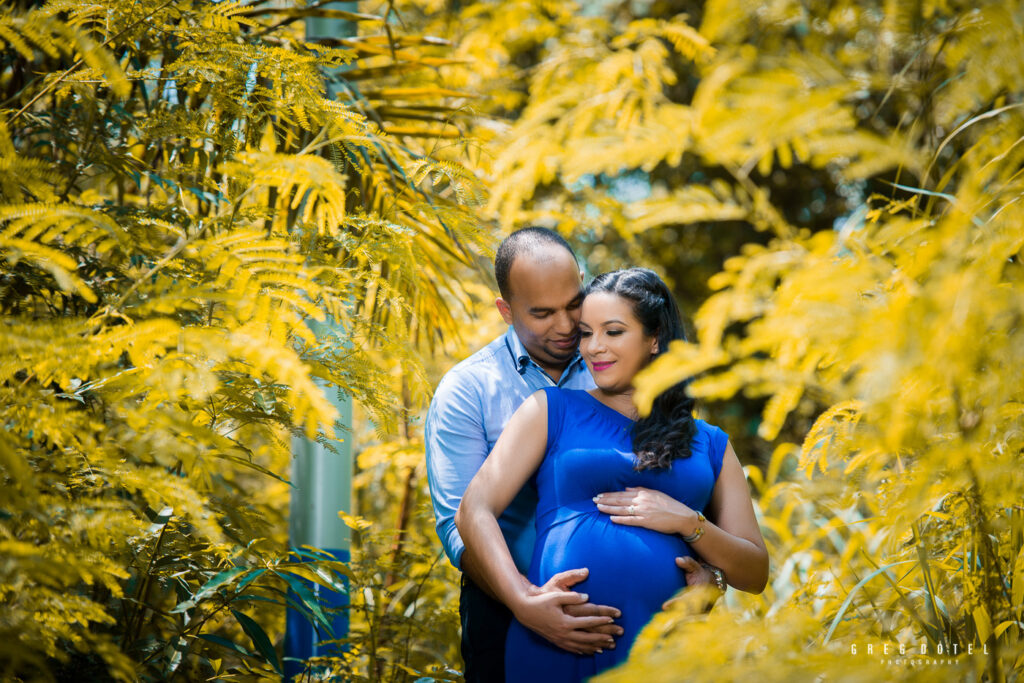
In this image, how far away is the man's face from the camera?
2670 mm

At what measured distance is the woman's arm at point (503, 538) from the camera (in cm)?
203

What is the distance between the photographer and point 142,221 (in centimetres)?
218

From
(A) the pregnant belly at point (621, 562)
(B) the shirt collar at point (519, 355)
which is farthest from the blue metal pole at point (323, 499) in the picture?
(A) the pregnant belly at point (621, 562)

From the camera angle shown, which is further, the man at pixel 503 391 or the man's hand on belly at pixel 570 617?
the man at pixel 503 391

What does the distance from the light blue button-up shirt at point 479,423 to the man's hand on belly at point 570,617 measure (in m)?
0.44

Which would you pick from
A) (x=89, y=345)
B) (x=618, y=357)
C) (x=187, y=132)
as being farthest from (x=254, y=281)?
(x=618, y=357)

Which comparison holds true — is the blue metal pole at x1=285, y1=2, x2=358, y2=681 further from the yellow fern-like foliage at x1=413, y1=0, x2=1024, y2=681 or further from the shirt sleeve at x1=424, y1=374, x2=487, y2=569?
the yellow fern-like foliage at x1=413, y1=0, x2=1024, y2=681

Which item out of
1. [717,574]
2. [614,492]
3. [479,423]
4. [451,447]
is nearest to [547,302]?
[479,423]

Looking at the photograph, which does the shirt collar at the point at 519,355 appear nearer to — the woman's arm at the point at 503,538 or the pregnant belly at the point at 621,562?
the woman's arm at the point at 503,538

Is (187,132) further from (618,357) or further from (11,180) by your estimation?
(618,357)

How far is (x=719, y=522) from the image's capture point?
2.37 m

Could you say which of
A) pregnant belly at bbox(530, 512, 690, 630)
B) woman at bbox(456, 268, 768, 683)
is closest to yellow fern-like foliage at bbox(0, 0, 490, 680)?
woman at bbox(456, 268, 768, 683)

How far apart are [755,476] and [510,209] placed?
284 cm

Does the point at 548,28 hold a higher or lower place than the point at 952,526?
higher
